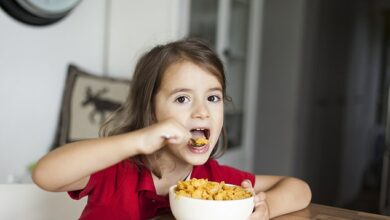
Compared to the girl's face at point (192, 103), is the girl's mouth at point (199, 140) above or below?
below

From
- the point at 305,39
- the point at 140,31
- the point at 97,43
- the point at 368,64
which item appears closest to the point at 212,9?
the point at 140,31

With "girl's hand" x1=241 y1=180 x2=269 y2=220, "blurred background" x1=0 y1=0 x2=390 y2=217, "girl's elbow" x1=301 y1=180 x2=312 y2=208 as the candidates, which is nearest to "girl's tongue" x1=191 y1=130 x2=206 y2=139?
"girl's hand" x1=241 y1=180 x2=269 y2=220

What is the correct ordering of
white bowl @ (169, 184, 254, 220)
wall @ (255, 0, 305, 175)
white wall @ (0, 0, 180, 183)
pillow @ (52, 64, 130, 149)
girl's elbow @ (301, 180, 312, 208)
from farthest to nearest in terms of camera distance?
wall @ (255, 0, 305, 175) → pillow @ (52, 64, 130, 149) → white wall @ (0, 0, 180, 183) → girl's elbow @ (301, 180, 312, 208) → white bowl @ (169, 184, 254, 220)

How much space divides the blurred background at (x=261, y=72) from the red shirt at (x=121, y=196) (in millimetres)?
929

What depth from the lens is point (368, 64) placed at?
492cm

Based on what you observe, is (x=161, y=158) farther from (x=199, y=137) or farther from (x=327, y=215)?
(x=327, y=215)

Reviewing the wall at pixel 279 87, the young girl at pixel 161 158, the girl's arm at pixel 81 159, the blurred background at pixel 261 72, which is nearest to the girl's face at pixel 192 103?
the young girl at pixel 161 158

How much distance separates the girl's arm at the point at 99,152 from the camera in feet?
2.38

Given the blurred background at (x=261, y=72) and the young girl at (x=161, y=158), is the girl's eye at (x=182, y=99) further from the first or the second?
the blurred background at (x=261, y=72)

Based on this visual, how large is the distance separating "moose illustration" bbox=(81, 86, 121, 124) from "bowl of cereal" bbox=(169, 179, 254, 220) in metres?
1.29

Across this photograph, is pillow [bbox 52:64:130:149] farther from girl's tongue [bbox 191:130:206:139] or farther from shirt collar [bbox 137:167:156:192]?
girl's tongue [bbox 191:130:206:139]

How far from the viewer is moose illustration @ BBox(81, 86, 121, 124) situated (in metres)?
1.97

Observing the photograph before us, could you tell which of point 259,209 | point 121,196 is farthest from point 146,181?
point 259,209

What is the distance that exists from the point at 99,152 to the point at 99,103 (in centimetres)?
129
